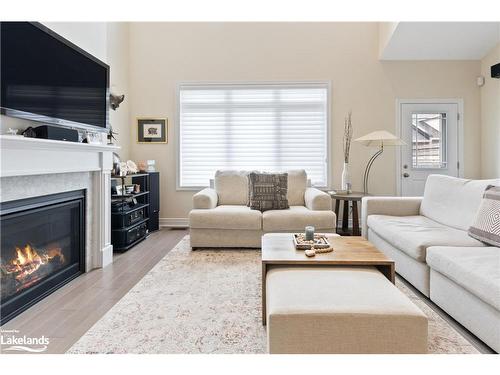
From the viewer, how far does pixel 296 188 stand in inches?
173

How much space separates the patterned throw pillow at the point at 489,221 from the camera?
7.42ft

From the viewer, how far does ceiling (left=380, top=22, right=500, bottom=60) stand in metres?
4.23

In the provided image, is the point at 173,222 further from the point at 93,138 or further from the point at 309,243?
the point at 309,243

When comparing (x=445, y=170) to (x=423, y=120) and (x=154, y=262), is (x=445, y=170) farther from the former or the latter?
(x=154, y=262)

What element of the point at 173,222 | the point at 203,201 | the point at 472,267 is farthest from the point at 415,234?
the point at 173,222

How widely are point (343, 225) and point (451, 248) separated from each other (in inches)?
96.8

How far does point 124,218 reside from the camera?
12.3 feet

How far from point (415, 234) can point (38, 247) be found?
2785 mm

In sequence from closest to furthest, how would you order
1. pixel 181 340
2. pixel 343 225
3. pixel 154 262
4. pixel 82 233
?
pixel 181 340
pixel 82 233
pixel 154 262
pixel 343 225

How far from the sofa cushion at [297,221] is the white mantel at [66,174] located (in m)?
1.63

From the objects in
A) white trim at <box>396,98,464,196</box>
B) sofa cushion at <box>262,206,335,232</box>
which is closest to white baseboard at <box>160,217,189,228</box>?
sofa cushion at <box>262,206,335,232</box>

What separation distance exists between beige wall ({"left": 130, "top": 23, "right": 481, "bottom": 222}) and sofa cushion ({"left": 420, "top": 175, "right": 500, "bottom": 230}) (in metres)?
1.70

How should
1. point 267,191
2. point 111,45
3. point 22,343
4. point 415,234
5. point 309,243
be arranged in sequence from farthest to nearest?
point 111,45
point 267,191
point 415,234
point 309,243
point 22,343
